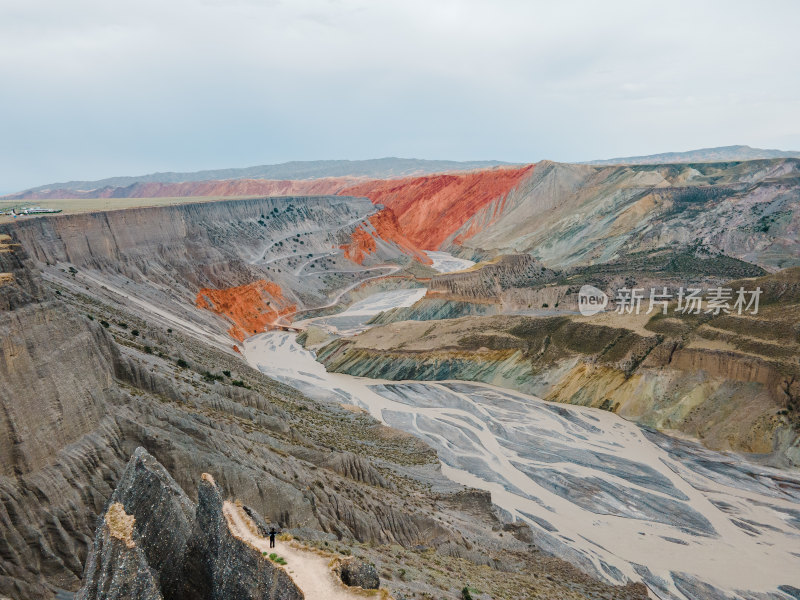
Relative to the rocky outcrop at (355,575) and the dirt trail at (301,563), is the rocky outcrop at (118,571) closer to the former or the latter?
the dirt trail at (301,563)

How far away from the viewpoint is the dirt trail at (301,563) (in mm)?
12219

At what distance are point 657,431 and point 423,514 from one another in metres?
30.4

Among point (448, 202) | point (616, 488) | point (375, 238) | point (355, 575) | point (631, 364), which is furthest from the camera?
→ point (448, 202)

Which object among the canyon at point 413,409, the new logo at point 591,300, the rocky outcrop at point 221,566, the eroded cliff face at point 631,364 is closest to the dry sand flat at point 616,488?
the canyon at point 413,409

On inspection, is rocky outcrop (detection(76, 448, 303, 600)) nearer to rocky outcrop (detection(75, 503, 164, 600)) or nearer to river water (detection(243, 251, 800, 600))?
rocky outcrop (detection(75, 503, 164, 600))

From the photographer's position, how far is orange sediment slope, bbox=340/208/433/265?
5340 inches

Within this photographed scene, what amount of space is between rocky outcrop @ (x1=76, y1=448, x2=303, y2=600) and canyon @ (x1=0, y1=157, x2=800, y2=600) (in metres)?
0.07

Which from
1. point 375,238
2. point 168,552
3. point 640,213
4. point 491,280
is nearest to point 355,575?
point 168,552

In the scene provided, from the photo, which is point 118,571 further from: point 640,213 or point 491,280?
point 640,213

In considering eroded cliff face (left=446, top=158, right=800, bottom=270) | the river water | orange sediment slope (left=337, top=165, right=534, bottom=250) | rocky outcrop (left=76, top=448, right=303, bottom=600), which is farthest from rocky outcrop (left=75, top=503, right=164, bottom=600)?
orange sediment slope (left=337, top=165, right=534, bottom=250)

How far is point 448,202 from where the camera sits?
18688 centimetres

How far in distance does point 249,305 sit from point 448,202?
108 meters

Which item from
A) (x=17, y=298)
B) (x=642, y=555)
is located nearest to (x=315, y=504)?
(x=17, y=298)

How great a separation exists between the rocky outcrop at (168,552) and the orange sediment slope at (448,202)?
6288 inches
